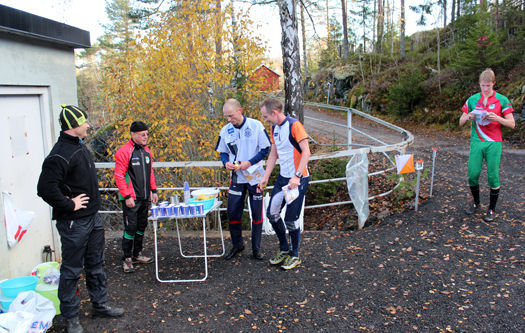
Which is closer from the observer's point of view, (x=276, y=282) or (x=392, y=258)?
(x=276, y=282)

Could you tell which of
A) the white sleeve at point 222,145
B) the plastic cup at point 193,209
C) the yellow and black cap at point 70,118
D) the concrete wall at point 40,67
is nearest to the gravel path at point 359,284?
the plastic cup at point 193,209

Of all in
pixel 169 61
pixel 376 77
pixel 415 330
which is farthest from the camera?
pixel 376 77

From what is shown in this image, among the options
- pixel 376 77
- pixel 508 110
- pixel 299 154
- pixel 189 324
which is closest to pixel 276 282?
pixel 189 324

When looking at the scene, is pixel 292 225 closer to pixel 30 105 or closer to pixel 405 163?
pixel 405 163

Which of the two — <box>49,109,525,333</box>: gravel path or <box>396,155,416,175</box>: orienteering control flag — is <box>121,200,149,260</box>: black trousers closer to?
<box>49,109,525,333</box>: gravel path

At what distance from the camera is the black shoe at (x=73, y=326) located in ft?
9.58

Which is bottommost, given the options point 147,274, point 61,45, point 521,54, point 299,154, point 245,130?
point 147,274

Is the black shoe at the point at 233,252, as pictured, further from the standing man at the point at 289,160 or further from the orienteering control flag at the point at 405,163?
the orienteering control flag at the point at 405,163

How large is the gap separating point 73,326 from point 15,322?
1.42ft

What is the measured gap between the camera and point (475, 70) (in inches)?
558

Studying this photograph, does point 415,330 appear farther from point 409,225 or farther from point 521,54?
point 521,54

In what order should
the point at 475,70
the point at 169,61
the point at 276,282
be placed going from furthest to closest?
the point at 475,70
the point at 169,61
the point at 276,282

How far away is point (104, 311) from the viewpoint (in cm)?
317

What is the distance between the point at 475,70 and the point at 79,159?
50.7 ft
